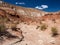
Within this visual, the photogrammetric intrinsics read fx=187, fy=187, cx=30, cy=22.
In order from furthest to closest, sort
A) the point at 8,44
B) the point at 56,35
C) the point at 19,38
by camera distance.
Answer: the point at 56,35 → the point at 19,38 → the point at 8,44

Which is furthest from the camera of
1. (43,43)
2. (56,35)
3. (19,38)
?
(56,35)

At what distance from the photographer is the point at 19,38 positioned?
49.8 feet

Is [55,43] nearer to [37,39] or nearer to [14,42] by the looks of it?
[37,39]

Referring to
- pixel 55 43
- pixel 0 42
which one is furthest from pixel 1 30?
pixel 55 43

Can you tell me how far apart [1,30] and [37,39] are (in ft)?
10.1

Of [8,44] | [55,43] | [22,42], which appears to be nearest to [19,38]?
[22,42]

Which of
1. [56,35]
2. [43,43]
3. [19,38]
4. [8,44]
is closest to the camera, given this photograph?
[8,44]

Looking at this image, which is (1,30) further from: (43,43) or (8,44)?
(43,43)

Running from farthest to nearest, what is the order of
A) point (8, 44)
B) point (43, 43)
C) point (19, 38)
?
point (19, 38), point (43, 43), point (8, 44)

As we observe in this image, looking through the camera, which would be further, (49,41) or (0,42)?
(49,41)

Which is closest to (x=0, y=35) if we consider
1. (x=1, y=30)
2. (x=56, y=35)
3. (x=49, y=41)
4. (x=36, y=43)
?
(x=1, y=30)

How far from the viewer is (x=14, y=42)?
13891 mm

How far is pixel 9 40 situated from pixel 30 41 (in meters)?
1.67

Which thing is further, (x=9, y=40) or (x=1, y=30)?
(x=1, y=30)
